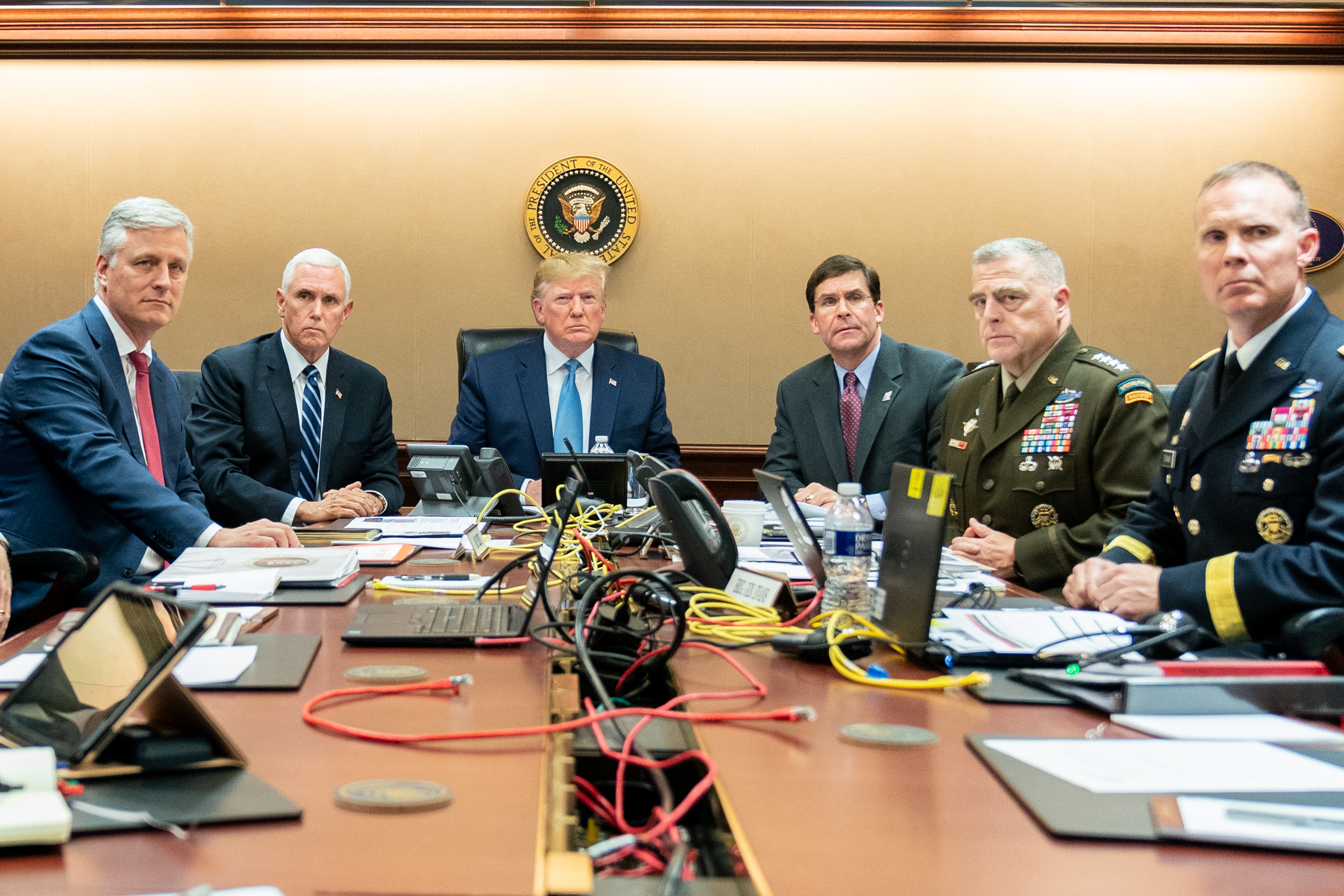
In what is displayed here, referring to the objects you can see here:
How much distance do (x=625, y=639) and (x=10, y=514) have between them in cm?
182

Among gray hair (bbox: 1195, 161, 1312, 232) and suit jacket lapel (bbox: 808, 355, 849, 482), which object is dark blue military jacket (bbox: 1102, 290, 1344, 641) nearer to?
gray hair (bbox: 1195, 161, 1312, 232)

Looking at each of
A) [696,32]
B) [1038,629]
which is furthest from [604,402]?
[1038,629]

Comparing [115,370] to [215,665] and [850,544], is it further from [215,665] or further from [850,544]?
[850,544]

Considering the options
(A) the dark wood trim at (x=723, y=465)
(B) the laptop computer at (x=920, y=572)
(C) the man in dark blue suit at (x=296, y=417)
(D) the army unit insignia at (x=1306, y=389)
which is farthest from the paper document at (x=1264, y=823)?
(A) the dark wood trim at (x=723, y=465)

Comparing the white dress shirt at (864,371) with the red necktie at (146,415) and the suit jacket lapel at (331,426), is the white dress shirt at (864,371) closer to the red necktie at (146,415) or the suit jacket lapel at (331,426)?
the suit jacket lapel at (331,426)

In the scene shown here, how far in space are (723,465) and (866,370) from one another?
1.43 meters

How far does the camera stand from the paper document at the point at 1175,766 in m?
0.86

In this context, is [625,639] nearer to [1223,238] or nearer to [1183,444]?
[1183,444]

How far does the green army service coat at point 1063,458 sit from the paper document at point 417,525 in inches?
53.0

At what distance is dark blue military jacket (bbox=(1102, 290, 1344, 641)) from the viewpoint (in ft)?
5.52

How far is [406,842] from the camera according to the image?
74 cm

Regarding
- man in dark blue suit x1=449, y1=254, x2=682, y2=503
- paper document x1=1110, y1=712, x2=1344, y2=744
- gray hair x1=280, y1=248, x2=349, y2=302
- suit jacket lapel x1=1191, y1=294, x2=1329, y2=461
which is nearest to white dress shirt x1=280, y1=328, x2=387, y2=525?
gray hair x1=280, y1=248, x2=349, y2=302

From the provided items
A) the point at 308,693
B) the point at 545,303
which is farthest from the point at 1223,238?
the point at 545,303

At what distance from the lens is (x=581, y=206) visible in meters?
4.77
